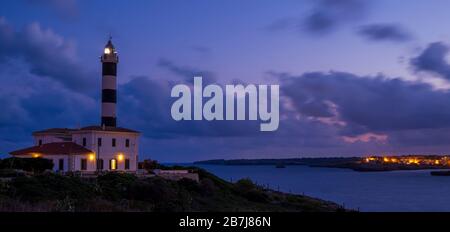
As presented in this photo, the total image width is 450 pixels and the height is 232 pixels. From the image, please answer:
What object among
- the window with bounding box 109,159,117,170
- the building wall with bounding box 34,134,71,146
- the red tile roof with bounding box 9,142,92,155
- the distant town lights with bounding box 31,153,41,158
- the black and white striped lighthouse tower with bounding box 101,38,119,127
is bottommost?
the window with bounding box 109,159,117,170

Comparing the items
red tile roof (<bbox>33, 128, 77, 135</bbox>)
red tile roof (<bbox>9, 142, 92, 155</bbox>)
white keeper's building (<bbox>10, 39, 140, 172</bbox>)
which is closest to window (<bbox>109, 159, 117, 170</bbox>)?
white keeper's building (<bbox>10, 39, 140, 172</bbox>)

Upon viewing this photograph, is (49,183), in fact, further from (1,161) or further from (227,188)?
(227,188)

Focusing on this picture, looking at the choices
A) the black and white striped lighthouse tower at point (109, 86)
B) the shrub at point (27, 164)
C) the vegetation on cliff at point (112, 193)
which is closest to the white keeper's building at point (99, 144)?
the black and white striped lighthouse tower at point (109, 86)

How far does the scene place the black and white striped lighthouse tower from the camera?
50.3 meters

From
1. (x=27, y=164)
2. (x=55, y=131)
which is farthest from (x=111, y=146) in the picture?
(x=27, y=164)

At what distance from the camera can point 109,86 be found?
5084 centimetres

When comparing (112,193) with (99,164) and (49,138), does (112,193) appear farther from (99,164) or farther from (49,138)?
(49,138)

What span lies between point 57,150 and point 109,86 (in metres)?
9.48

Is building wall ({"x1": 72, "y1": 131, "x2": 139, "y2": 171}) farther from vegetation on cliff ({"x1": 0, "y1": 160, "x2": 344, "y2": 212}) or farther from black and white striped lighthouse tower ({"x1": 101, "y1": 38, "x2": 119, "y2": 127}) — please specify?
vegetation on cliff ({"x1": 0, "y1": 160, "x2": 344, "y2": 212})

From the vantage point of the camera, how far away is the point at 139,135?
49000 millimetres

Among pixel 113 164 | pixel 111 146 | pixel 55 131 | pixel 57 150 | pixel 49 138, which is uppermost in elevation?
pixel 55 131

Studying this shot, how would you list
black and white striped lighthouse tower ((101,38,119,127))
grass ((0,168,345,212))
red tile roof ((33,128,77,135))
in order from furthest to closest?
black and white striped lighthouse tower ((101,38,119,127)) < red tile roof ((33,128,77,135)) < grass ((0,168,345,212))

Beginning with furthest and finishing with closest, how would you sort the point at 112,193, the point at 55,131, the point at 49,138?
the point at 55,131 → the point at 49,138 → the point at 112,193
